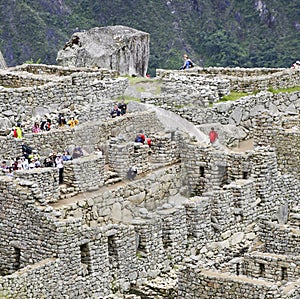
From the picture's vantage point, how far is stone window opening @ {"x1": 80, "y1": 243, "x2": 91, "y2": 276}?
1481 inches

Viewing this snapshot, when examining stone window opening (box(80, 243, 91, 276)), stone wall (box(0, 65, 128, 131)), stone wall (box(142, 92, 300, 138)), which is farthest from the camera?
stone wall (box(142, 92, 300, 138))

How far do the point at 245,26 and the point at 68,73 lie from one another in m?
66.0

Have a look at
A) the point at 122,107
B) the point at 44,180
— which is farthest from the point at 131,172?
the point at 122,107

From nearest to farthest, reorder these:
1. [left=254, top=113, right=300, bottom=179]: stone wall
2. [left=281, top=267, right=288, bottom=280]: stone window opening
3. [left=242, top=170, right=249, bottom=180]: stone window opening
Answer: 1. [left=281, top=267, right=288, bottom=280]: stone window opening
2. [left=242, top=170, right=249, bottom=180]: stone window opening
3. [left=254, top=113, right=300, bottom=179]: stone wall

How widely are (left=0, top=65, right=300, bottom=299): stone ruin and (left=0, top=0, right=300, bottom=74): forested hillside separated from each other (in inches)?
1628

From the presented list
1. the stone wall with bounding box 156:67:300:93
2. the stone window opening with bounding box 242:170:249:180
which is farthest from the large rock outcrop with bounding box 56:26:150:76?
the stone window opening with bounding box 242:170:249:180

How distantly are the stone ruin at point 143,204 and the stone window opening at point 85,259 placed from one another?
0.03 m

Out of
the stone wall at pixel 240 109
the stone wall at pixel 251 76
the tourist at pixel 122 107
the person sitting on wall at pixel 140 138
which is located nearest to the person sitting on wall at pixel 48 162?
the person sitting on wall at pixel 140 138

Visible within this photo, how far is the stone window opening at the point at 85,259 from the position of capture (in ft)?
123

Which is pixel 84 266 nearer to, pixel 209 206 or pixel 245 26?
pixel 209 206

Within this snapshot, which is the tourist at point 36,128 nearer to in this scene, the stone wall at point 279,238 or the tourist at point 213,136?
the tourist at point 213,136

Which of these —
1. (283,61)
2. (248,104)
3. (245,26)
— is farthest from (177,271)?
(245,26)

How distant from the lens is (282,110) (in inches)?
1886

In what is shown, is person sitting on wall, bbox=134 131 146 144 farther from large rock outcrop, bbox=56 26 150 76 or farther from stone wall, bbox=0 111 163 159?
large rock outcrop, bbox=56 26 150 76
